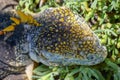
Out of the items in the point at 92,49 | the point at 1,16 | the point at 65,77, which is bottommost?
the point at 65,77

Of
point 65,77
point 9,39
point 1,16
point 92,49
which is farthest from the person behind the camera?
point 1,16

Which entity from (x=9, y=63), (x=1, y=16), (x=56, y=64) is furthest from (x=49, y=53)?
(x=1, y=16)

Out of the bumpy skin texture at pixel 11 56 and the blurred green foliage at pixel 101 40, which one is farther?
the bumpy skin texture at pixel 11 56

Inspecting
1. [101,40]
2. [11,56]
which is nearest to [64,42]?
[101,40]

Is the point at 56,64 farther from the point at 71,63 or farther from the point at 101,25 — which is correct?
the point at 101,25

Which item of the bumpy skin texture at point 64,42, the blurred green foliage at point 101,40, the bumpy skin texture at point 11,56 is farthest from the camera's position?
the bumpy skin texture at point 11,56

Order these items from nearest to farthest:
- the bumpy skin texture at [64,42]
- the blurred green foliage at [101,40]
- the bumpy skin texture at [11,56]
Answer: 1. the bumpy skin texture at [64,42]
2. the blurred green foliage at [101,40]
3. the bumpy skin texture at [11,56]

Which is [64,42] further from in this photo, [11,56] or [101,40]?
[11,56]
